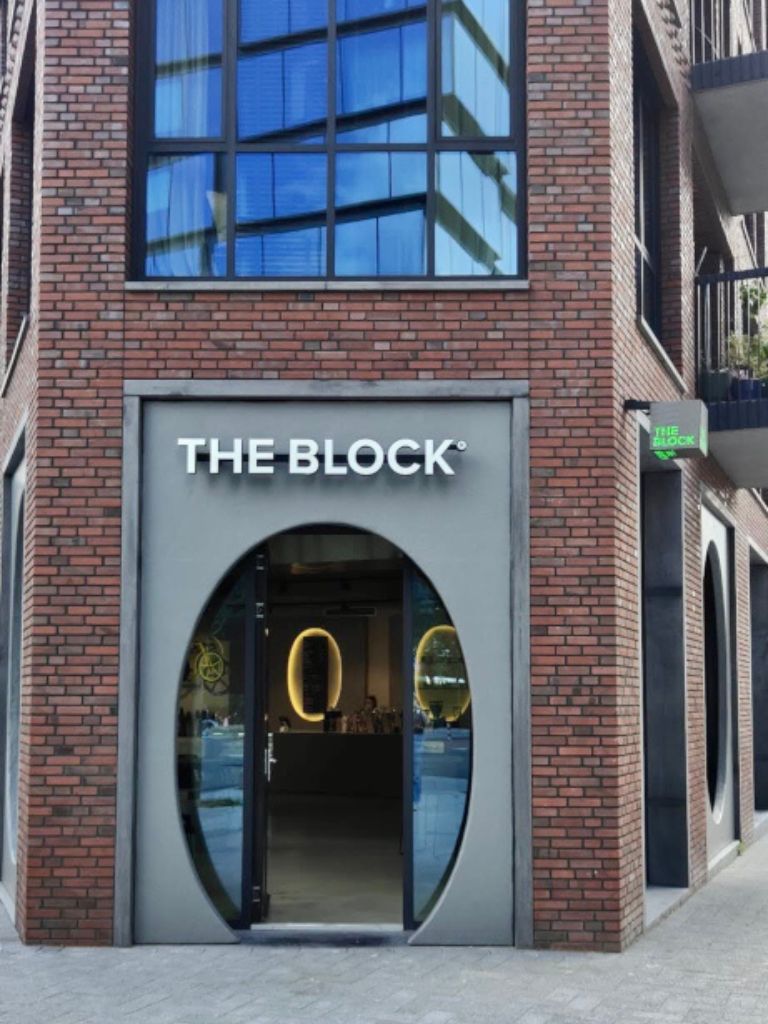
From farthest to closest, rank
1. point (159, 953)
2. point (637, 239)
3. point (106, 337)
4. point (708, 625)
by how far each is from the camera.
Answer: point (708, 625), point (637, 239), point (106, 337), point (159, 953)

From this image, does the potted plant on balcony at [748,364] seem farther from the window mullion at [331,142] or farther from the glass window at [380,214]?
the window mullion at [331,142]

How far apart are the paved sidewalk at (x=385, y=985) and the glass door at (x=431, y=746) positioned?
62 centimetres

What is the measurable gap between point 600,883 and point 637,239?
18.7 ft

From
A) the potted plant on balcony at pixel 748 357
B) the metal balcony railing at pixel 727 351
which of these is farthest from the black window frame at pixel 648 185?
the potted plant on balcony at pixel 748 357

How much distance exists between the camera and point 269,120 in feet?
36.1

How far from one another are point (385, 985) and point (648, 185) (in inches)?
320

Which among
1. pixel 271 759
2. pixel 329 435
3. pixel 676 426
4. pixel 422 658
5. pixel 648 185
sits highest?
pixel 648 185

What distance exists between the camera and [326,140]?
11000 mm

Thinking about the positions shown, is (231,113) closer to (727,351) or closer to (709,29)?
(727,351)

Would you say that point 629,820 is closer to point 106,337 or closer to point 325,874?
point 325,874

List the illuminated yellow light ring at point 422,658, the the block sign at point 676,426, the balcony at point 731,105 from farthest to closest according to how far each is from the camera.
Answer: the balcony at point 731,105, the the block sign at point 676,426, the illuminated yellow light ring at point 422,658

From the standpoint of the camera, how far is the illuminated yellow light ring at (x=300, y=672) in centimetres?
2498

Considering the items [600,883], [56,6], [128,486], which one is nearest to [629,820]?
[600,883]

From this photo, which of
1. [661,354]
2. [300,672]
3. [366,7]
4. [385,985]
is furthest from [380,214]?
[300,672]
